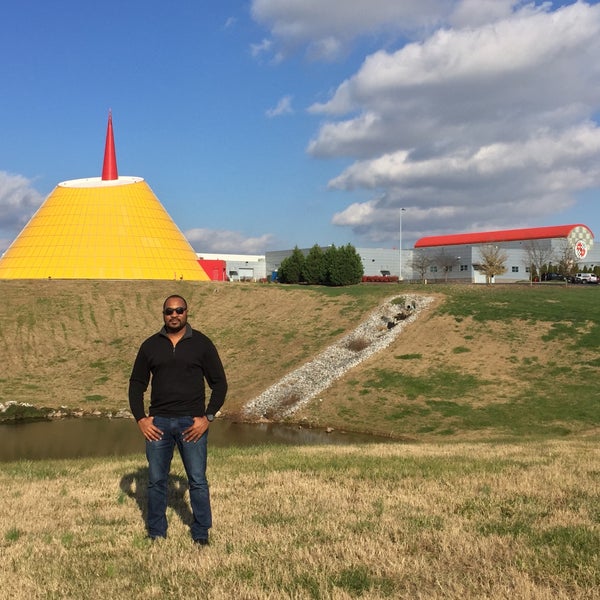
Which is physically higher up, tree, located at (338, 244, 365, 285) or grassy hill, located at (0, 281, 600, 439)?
tree, located at (338, 244, 365, 285)

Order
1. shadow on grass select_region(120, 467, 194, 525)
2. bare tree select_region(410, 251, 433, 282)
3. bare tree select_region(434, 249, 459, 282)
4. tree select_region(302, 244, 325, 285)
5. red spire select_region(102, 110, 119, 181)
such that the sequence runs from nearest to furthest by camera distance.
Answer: shadow on grass select_region(120, 467, 194, 525)
red spire select_region(102, 110, 119, 181)
tree select_region(302, 244, 325, 285)
bare tree select_region(434, 249, 459, 282)
bare tree select_region(410, 251, 433, 282)

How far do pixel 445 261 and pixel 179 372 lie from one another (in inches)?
3097

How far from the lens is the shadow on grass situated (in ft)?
25.0

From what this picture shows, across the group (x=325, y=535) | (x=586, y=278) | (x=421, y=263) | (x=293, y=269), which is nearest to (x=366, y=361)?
(x=325, y=535)

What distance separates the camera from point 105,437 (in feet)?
73.2

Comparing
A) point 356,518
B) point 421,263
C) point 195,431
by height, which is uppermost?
point 421,263

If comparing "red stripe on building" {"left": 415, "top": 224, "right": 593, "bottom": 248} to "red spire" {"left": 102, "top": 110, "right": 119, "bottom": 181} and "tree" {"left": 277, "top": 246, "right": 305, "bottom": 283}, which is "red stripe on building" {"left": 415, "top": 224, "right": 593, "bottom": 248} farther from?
"red spire" {"left": 102, "top": 110, "right": 119, "bottom": 181}

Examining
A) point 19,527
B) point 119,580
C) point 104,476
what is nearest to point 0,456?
point 104,476

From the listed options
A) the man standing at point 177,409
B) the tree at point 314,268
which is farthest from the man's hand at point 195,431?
the tree at point 314,268

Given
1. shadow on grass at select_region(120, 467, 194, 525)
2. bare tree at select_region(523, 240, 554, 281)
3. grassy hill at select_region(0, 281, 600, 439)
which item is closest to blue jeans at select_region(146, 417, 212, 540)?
shadow on grass at select_region(120, 467, 194, 525)

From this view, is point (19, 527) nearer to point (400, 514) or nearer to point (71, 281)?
point (400, 514)

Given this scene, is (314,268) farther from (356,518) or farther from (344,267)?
(356,518)

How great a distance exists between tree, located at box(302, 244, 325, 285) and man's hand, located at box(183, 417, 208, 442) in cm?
5744

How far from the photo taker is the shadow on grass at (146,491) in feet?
25.0
